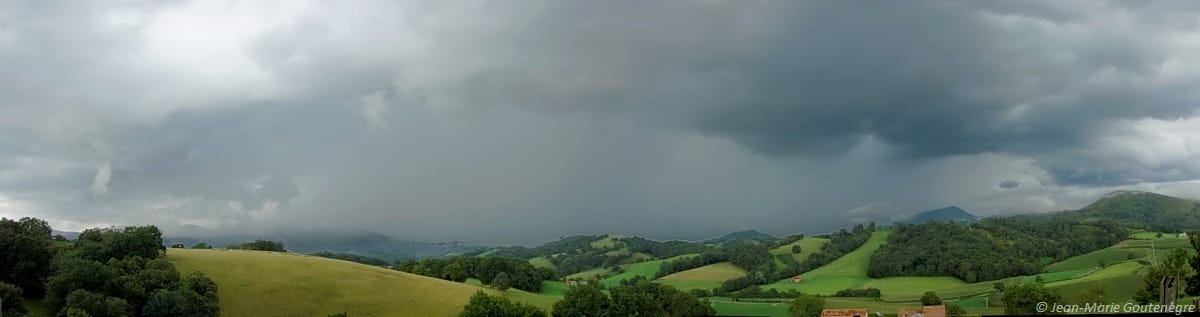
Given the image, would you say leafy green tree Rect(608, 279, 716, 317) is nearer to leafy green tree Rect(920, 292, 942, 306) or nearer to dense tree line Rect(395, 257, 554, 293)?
dense tree line Rect(395, 257, 554, 293)

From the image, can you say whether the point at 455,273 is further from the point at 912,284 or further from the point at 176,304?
the point at 912,284

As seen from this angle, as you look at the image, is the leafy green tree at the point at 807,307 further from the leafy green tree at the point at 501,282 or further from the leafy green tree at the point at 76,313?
the leafy green tree at the point at 76,313

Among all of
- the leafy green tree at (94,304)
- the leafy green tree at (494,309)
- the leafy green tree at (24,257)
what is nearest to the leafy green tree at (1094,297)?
the leafy green tree at (494,309)

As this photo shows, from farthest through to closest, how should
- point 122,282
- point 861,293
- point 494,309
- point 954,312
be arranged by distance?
point 861,293, point 954,312, point 494,309, point 122,282

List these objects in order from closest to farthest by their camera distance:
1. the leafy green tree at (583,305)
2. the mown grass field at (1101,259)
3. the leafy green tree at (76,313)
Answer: the leafy green tree at (76,313)
the leafy green tree at (583,305)
the mown grass field at (1101,259)

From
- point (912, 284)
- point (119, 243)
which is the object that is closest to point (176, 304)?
A: point (119, 243)

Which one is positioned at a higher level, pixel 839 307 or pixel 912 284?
pixel 912 284

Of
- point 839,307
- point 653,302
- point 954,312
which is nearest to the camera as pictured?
point 954,312
